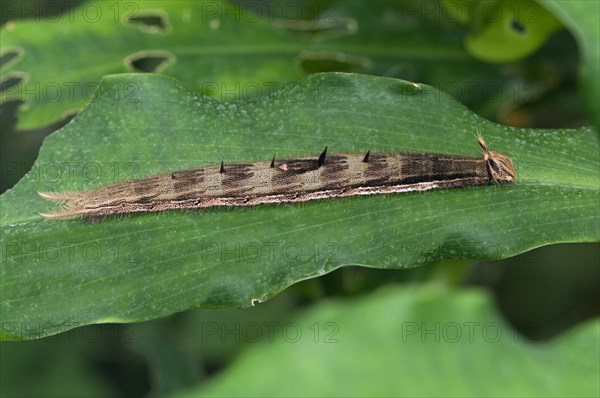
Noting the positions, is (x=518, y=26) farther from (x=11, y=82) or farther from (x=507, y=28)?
(x=11, y=82)

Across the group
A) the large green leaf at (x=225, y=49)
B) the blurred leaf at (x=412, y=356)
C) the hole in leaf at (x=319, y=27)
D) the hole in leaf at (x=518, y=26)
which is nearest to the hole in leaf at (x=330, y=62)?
the large green leaf at (x=225, y=49)

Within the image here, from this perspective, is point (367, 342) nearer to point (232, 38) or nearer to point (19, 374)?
point (232, 38)

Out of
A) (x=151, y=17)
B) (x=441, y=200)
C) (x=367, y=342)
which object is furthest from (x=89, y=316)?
(x=151, y=17)

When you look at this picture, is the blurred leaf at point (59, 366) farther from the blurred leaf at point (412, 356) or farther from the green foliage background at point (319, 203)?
the blurred leaf at point (412, 356)

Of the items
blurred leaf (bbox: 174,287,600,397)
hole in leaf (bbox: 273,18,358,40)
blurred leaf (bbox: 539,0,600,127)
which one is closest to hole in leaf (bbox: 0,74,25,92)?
hole in leaf (bbox: 273,18,358,40)

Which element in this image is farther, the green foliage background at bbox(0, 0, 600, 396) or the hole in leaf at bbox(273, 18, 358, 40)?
the hole in leaf at bbox(273, 18, 358, 40)

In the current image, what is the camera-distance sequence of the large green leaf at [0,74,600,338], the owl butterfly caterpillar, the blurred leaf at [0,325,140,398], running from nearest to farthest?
the large green leaf at [0,74,600,338] < the owl butterfly caterpillar < the blurred leaf at [0,325,140,398]

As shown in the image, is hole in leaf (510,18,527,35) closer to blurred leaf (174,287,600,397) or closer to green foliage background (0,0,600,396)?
green foliage background (0,0,600,396)

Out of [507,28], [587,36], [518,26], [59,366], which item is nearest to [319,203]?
[587,36]
